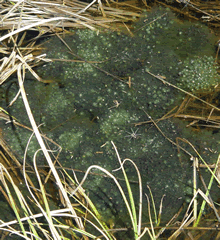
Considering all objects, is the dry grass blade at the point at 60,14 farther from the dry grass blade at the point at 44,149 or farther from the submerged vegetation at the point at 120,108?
the dry grass blade at the point at 44,149

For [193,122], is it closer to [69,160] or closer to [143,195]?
[143,195]

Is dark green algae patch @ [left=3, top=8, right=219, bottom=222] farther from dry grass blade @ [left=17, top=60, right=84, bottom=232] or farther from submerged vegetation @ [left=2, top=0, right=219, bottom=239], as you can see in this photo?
dry grass blade @ [left=17, top=60, right=84, bottom=232]

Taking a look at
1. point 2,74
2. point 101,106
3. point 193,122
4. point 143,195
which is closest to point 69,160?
point 101,106

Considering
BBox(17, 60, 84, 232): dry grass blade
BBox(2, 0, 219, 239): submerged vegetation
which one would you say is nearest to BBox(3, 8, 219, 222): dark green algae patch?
BBox(2, 0, 219, 239): submerged vegetation

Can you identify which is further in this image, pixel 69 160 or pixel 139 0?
pixel 139 0

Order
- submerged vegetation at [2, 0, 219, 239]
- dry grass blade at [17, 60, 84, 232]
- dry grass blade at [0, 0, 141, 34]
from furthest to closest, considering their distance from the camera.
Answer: dry grass blade at [0, 0, 141, 34], submerged vegetation at [2, 0, 219, 239], dry grass blade at [17, 60, 84, 232]

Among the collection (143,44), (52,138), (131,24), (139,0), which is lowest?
(52,138)

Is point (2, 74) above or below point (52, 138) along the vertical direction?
above

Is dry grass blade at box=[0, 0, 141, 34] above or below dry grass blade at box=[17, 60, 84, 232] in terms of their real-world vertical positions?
above
